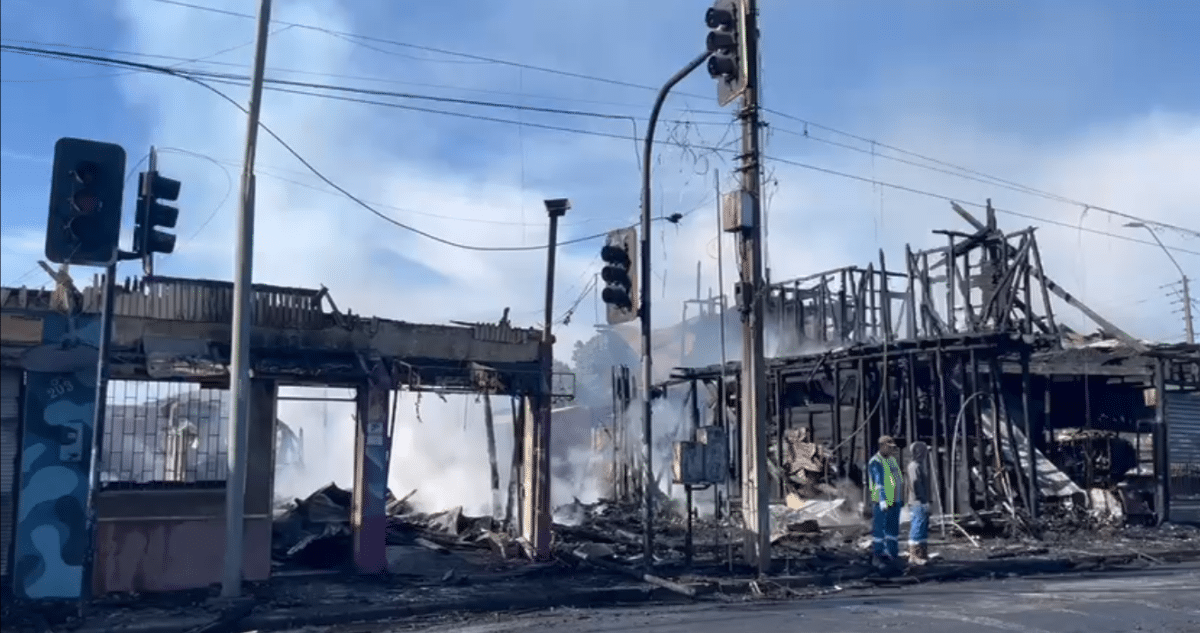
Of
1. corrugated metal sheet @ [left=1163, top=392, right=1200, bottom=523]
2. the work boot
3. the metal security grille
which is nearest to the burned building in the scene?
corrugated metal sheet @ [left=1163, top=392, right=1200, bottom=523]

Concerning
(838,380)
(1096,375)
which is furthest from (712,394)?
(1096,375)

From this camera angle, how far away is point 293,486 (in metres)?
33.9

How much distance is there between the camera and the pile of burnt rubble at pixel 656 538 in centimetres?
1770

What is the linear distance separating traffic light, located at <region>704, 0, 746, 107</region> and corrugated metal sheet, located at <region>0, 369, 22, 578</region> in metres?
9.48

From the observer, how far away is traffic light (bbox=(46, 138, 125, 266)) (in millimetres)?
10445

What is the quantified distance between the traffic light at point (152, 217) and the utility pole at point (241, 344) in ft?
6.87

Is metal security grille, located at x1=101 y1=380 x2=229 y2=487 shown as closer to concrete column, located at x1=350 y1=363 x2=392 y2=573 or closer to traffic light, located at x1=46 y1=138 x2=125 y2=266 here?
concrete column, located at x1=350 y1=363 x2=392 y2=573

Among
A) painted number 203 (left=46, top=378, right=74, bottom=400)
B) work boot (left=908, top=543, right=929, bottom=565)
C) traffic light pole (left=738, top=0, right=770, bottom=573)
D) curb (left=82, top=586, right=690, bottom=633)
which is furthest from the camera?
work boot (left=908, top=543, right=929, bottom=565)

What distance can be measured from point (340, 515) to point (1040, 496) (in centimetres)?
1363

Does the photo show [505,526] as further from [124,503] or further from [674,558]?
[124,503]

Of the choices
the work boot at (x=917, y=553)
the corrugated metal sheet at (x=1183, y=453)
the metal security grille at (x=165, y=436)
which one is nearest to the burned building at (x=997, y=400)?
the corrugated metal sheet at (x=1183, y=453)

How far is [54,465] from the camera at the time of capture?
1407 cm

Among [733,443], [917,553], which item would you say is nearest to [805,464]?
[733,443]

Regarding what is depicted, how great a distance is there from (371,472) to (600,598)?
391 centimetres
